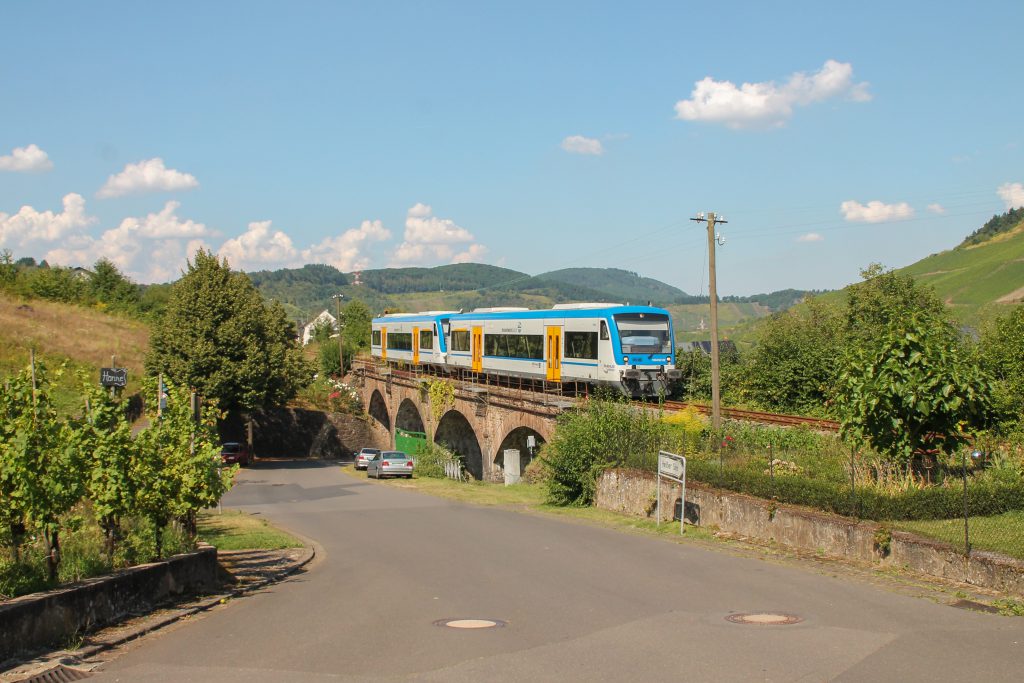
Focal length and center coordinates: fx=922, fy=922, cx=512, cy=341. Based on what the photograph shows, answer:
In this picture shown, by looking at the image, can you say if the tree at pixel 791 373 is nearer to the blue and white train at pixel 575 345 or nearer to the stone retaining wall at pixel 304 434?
the blue and white train at pixel 575 345

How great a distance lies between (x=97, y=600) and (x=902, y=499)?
1235 cm

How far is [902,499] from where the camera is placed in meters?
15.5

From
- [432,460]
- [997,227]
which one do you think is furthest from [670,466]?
[997,227]

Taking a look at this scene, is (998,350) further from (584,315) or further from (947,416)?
(584,315)

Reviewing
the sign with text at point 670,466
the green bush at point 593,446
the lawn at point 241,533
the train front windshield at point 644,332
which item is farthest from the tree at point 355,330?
the sign with text at point 670,466

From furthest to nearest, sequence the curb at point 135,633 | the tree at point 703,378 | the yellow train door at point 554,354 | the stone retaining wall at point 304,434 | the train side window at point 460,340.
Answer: the stone retaining wall at point 304,434
the train side window at point 460,340
the tree at point 703,378
the yellow train door at point 554,354
the curb at point 135,633

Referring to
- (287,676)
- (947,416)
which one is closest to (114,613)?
(287,676)

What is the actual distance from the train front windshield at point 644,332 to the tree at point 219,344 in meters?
23.0

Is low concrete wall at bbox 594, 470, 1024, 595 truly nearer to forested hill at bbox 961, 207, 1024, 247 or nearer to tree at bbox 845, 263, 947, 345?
tree at bbox 845, 263, 947, 345

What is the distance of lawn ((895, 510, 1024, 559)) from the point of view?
1302cm

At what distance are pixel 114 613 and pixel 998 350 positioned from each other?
80.1ft

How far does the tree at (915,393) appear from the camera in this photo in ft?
54.9

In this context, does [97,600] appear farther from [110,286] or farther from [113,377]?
[110,286]

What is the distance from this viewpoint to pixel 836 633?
10258 millimetres
